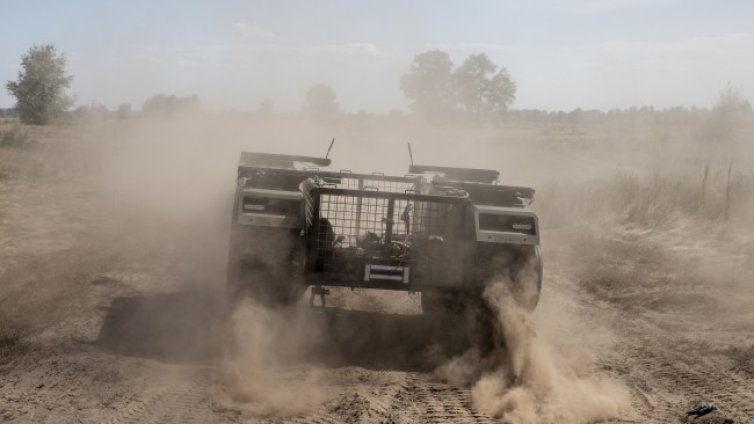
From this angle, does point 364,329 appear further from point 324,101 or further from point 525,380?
point 324,101

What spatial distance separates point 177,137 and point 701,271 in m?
24.8

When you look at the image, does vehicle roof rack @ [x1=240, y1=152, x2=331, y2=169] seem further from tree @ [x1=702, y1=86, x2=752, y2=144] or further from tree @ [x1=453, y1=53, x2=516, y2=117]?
tree @ [x1=453, y1=53, x2=516, y2=117]

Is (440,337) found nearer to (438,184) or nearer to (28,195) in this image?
(438,184)

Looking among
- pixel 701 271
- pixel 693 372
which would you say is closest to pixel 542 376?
pixel 693 372

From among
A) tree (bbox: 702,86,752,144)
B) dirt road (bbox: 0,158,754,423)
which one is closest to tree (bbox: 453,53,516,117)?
tree (bbox: 702,86,752,144)

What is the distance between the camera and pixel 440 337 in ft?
26.4

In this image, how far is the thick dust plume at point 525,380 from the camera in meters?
5.77

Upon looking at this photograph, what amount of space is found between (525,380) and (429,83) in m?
55.9

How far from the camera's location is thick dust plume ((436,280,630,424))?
18.9 feet

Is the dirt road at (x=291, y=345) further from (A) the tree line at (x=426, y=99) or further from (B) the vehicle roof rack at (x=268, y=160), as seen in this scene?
(A) the tree line at (x=426, y=99)

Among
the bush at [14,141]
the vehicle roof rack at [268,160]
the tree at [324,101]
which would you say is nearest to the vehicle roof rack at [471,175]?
the vehicle roof rack at [268,160]

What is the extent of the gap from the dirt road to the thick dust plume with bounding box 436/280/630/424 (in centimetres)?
13

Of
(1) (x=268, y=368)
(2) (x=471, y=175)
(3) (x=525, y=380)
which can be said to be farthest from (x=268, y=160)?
(3) (x=525, y=380)

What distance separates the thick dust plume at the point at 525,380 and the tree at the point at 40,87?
48520 mm
